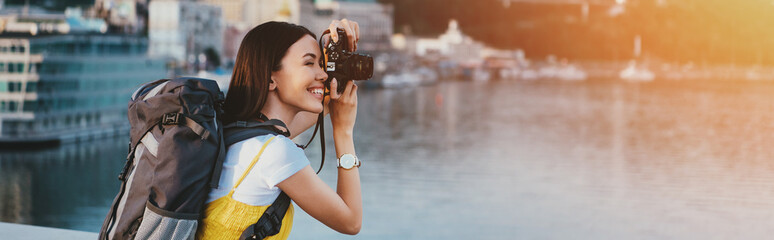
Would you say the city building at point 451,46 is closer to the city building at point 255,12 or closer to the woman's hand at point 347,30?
the city building at point 255,12

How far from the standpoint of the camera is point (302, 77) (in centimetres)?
158

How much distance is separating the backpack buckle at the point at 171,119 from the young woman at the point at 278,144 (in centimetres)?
10

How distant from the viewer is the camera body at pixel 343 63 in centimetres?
158

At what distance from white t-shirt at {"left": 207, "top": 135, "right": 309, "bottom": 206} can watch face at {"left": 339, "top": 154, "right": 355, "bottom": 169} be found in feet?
0.38

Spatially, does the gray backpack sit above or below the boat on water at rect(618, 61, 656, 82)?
above

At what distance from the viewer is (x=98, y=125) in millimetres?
21516

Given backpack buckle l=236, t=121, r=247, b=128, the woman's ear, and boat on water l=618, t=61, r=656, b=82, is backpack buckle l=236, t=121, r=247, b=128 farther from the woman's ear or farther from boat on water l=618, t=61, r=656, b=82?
boat on water l=618, t=61, r=656, b=82

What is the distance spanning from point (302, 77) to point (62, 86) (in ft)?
64.1

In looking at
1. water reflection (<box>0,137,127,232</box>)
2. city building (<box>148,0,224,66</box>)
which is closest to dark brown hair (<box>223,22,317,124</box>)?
water reflection (<box>0,137,127,232</box>)

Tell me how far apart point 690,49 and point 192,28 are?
35814 mm

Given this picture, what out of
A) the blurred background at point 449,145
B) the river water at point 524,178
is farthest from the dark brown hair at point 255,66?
the blurred background at point 449,145

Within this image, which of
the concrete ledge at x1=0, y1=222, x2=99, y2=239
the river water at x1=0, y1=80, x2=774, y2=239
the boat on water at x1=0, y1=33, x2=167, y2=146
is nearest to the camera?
the concrete ledge at x1=0, y1=222, x2=99, y2=239

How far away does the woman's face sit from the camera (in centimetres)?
158

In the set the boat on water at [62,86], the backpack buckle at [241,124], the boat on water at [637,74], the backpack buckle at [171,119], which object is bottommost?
the boat on water at [637,74]
